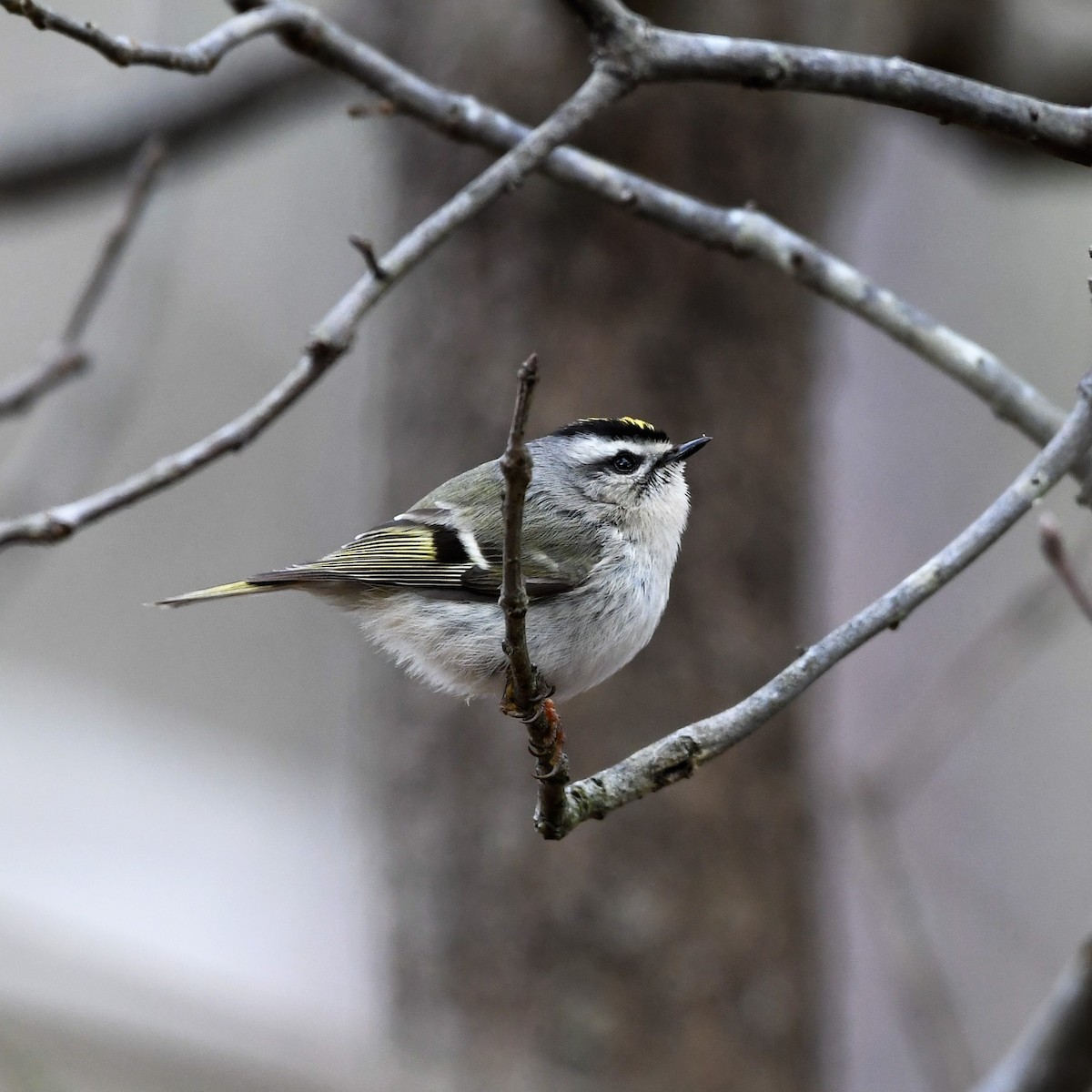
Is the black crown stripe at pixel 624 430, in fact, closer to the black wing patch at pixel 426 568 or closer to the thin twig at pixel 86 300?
the black wing patch at pixel 426 568

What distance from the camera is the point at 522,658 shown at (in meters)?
1.10

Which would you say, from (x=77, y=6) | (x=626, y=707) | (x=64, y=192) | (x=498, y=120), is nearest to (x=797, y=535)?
(x=626, y=707)

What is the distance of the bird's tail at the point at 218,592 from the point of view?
4.69 feet

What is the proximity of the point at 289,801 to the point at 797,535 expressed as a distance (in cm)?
327

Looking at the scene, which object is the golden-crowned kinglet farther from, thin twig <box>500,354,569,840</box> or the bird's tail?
thin twig <box>500,354,569,840</box>

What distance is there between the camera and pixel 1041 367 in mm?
5645

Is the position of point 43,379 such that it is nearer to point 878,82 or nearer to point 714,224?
point 714,224

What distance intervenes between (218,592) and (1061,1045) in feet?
4.05

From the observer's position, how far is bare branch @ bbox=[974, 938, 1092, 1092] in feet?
5.18

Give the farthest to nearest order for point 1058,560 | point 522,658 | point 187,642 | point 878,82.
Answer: point 187,642 → point 1058,560 → point 878,82 → point 522,658

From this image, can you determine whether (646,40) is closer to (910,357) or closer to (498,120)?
(498,120)

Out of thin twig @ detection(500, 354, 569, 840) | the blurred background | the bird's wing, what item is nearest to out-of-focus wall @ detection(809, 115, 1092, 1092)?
the blurred background

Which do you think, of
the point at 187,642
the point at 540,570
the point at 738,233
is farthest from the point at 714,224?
the point at 187,642

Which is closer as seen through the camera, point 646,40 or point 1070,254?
point 646,40
